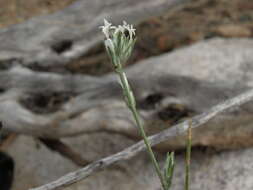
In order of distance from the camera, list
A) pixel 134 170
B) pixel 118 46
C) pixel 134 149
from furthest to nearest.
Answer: pixel 134 170, pixel 134 149, pixel 118 46

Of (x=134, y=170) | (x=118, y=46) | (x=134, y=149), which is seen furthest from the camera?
(x=134, y=170)

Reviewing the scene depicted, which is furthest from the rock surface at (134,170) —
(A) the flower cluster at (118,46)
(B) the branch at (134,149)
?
(A) the flower cluster at (118,46)

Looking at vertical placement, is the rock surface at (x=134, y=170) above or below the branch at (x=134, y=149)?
below

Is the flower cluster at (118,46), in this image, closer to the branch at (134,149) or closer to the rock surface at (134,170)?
the branch at (134,149)

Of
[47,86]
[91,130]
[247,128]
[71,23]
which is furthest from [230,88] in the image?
[71,23]

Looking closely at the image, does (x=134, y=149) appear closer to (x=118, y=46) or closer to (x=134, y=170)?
(x=118, y=46)

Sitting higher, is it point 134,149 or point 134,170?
point 134,149

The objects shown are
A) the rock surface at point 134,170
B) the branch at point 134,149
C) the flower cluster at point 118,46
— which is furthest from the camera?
the rock surface at point 134,170

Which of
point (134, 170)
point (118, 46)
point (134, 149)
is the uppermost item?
point (118, 46)

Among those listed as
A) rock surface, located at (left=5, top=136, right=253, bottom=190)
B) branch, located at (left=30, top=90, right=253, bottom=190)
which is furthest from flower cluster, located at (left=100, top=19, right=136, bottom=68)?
rock surface, located at (left=5, top=136, right=253, bottom=190)

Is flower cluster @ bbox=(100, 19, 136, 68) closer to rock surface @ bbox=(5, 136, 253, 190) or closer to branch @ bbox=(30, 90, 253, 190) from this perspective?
branch @ bbox=(30, 90, 253, 190)

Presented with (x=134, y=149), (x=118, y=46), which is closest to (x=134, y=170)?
(x=134, y=149)
